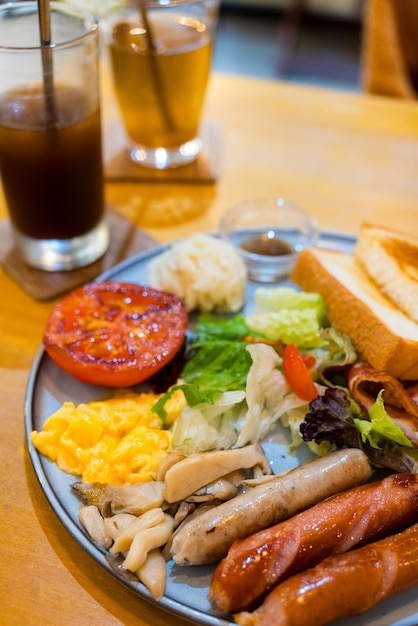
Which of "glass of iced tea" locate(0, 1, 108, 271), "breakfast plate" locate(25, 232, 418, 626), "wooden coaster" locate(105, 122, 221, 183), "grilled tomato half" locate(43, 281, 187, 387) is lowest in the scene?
"breakfast plate" locate(25, 232, 418, 626)

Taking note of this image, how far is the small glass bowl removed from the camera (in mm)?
2535

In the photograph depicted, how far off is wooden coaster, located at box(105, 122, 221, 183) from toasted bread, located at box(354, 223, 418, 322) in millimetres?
1059

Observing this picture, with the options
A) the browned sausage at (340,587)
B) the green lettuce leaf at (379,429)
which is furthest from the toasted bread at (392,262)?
→ the browned sausage at (340,587)

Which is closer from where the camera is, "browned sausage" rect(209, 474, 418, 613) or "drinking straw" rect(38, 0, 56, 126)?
"browned sausage" rect(209, 474, 418, 613)

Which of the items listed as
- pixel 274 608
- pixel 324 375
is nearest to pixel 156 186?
pixel 324 375

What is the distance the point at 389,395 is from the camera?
1.94m

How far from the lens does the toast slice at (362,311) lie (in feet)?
6.55

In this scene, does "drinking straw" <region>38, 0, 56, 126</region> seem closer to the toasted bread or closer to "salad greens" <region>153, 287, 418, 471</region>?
"salad greens" <region>153, 287, 418, 471</region>

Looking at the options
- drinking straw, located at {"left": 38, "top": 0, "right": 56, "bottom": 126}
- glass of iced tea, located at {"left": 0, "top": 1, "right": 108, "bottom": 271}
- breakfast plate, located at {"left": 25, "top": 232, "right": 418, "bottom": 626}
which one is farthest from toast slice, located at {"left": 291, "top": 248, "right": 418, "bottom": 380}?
drinking straw, located at {"left": 38, "top": 0, "right": 56, "bottom": 126}

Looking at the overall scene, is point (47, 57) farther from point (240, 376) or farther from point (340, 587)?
point (340, 587)

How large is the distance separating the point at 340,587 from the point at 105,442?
77 cm

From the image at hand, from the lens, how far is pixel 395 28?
4.19 meters

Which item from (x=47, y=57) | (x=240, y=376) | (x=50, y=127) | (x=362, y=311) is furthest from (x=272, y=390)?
(x=47, y=57)

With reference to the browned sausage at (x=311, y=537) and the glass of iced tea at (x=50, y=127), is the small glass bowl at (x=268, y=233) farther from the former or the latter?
the browned sausage at (x=311, y=537)
